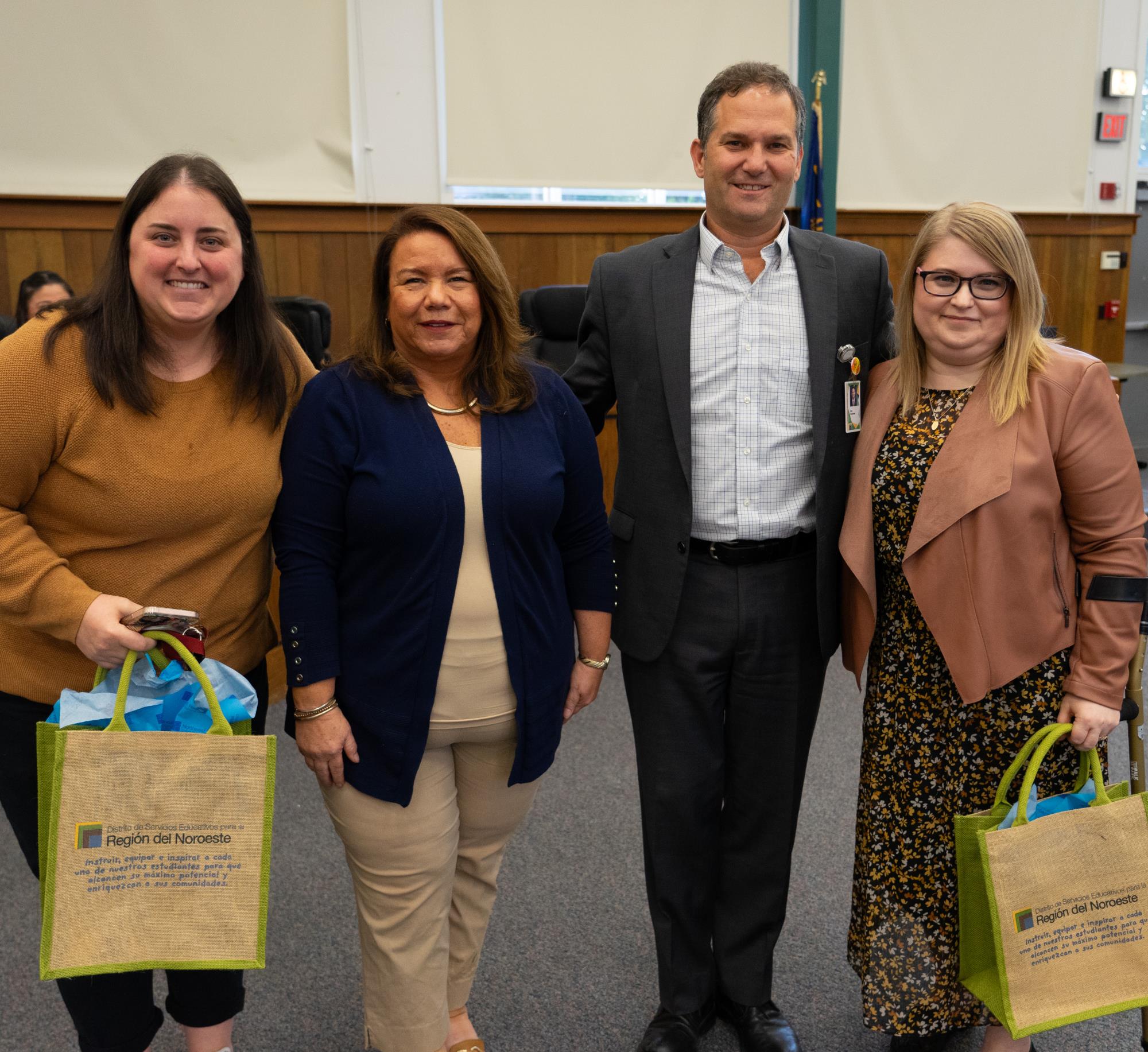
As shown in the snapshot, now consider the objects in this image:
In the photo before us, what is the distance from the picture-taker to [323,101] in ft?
17.0

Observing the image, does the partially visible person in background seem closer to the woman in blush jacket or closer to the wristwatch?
the wristwatch

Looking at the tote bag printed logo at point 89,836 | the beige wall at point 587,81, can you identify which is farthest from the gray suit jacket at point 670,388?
the beige wall at point 587,81

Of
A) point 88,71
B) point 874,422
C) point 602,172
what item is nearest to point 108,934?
point 874,422

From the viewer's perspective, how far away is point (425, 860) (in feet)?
5.23

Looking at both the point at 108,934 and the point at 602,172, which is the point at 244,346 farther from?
the point at 602,172

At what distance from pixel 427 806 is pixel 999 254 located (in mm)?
1203

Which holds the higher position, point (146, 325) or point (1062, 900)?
point (146, 325)

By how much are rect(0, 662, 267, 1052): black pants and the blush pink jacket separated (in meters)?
1.07

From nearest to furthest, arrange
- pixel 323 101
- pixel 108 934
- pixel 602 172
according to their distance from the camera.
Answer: pixel 108 934
pixel 323 101
pixel 602 172

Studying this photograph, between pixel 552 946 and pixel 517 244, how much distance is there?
4.33m

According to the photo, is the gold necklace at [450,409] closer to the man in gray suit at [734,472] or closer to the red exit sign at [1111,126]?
the man in gray suit at [734,472]

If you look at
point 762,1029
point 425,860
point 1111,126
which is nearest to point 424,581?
point 425,860

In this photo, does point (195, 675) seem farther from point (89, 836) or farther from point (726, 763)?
point (726, 763)

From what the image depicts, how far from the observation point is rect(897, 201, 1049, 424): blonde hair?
155cm
